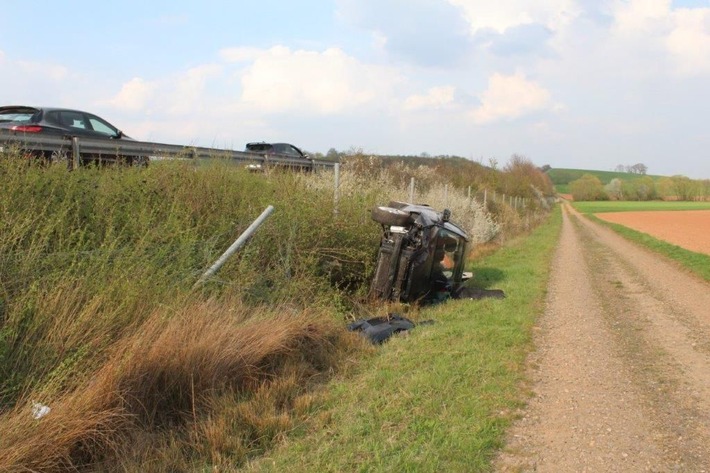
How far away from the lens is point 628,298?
10.6 m

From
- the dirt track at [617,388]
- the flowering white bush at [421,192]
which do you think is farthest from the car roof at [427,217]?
the dirt track at [617,388]

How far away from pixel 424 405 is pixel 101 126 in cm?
994

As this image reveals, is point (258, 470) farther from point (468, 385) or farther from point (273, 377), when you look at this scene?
point (468, 385)

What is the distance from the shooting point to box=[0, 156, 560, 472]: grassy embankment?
11.8 ft

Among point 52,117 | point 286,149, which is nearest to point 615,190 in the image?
point 286,149

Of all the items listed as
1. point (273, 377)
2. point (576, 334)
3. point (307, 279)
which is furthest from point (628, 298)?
point (273, 377)

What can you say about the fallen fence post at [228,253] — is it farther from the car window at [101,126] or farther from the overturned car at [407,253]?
the car window at [101,126]

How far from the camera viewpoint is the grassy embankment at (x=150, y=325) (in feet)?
11.8

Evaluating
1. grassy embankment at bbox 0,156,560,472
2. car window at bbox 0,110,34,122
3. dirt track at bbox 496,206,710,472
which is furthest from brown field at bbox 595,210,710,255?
car window at bbox 0,110,34,122

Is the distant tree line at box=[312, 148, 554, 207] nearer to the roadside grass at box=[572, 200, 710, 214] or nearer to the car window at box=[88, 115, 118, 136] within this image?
the car window at box=[88, 115, 118, 136]

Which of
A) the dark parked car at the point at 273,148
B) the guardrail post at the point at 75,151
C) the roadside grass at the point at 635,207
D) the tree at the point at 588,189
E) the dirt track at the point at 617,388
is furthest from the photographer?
the tree at the point at 588,189

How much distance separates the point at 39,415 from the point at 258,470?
1396mm

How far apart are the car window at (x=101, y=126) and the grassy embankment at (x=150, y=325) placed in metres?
4.59

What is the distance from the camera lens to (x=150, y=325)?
14.6 feet
